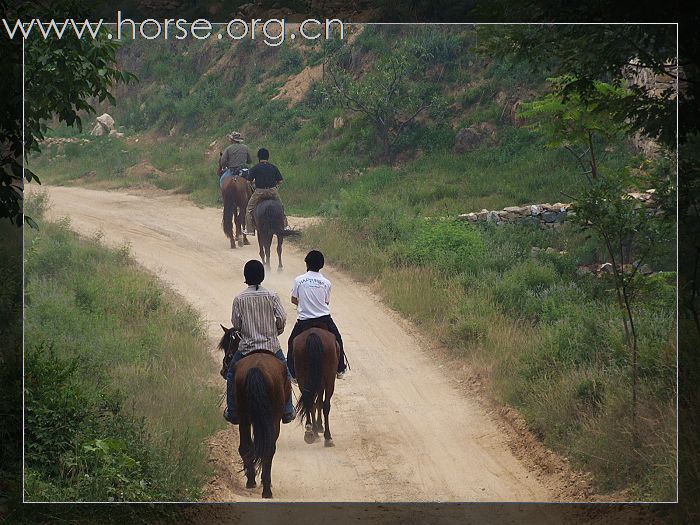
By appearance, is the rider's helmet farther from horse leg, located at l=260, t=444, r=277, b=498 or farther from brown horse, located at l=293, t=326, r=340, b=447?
horse leg, located at l=260, t=444, r=277, b=498

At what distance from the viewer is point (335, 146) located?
38.1 feet

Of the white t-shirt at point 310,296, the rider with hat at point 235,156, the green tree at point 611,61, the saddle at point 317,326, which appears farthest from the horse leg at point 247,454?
the green tree at point 611,61

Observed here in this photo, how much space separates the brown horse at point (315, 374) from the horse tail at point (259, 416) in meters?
0.53

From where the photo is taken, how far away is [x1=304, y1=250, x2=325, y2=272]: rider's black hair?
10.9 meters

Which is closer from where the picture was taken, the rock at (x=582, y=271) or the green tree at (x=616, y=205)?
the green tree at (x=616, y=205)

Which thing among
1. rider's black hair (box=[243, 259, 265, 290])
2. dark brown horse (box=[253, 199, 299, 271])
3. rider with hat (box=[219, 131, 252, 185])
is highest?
rider with hat (box=[219, 131, 252, 185])

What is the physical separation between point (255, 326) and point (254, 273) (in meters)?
0.59

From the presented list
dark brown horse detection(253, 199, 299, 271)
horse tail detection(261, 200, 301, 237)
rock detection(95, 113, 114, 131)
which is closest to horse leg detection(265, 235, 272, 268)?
dark brown horse detection(253, 199, 299, 271)

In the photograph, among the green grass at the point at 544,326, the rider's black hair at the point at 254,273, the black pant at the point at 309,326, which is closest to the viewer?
the green grass at the point at 544,326

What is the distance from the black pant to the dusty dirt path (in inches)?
4.2

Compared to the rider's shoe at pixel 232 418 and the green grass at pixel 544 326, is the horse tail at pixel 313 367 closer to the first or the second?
the rider's shoe at pixel 232 418

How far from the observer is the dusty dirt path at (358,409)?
10312 mm

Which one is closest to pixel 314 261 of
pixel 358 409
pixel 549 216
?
pixel 358 409

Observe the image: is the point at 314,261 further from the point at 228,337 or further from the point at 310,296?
the point at 228,337
